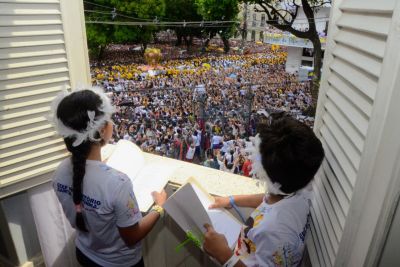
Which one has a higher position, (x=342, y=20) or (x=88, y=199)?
(x=342, y=20)

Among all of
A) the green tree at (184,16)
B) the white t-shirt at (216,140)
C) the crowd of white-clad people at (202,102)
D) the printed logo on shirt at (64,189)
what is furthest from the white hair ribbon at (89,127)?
the green tree at (184,16)

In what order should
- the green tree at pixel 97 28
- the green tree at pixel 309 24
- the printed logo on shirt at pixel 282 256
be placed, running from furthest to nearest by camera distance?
the green tree at pixel 97 28, the green tree at pixel 309 24, the printed logo on shirt at pixel 282 256

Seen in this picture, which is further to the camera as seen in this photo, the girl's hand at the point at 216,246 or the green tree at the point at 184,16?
the green tree at the point at 184,16

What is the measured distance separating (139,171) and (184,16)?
13.8 meters

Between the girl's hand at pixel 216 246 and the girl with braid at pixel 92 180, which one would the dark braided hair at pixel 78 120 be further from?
the girl's hand at pixel 216 246

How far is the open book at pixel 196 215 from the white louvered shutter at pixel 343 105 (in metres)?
0.22

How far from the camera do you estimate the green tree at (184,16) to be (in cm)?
1328

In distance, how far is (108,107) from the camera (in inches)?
32.6

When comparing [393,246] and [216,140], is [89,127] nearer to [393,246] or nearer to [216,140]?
[393,246]

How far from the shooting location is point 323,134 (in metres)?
0.78

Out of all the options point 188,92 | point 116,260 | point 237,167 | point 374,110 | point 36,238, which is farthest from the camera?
point 188,92

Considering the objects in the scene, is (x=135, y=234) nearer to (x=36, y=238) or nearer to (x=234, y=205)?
(x=234, y=205)

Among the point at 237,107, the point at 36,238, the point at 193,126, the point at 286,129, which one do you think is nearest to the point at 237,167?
the point at 36,238

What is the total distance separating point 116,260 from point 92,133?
40 centimetres
